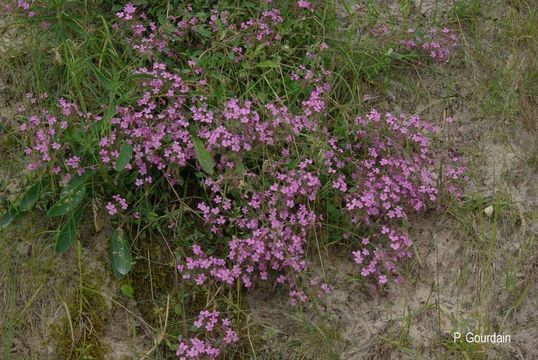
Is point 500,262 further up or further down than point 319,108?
further down

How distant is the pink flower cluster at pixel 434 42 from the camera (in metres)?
3.96

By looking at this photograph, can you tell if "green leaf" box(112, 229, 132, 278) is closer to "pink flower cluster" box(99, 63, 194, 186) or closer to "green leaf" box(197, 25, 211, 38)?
"pink flower cluster" box(99, 63, 194, 186)

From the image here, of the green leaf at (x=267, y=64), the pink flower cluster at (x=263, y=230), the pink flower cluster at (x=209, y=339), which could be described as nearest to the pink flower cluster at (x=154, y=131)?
the pink flower cluster at (x=263, y=230)

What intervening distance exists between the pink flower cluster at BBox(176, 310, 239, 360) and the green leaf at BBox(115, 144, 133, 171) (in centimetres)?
78

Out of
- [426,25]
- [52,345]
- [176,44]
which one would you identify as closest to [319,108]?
[176,44]

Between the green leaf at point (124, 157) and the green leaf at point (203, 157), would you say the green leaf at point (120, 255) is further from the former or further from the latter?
the green leaf at point (203, 157)

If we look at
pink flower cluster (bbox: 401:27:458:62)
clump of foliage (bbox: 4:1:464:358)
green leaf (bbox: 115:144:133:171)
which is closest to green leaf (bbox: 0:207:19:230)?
clump of foliage (bbox: 4:1:464:358)

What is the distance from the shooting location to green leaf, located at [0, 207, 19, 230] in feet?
10.2

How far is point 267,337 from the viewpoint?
307cm

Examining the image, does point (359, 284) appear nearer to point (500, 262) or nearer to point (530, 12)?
point (500, 262)

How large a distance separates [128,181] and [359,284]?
1274mm

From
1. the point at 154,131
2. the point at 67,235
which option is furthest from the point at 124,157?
the point at 67,235

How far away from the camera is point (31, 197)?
123 inches

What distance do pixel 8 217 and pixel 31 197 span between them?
15cm
